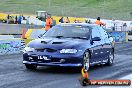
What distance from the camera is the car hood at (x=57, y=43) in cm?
1243

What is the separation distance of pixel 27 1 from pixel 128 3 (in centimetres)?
1699

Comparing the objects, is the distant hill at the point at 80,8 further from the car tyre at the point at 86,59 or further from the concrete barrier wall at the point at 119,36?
the car tyre at the point at 86,59

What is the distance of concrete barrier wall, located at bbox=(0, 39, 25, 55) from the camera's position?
1920cm

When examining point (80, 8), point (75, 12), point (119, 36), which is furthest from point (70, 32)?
point (80, 8)

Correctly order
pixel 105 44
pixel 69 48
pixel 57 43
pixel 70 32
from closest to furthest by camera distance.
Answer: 1. pixel 69 48
2. pixel 57 43
3. pixel 70 32
4. pixel 105 44

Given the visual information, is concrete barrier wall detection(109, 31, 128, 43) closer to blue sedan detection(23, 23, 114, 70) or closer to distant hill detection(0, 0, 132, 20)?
blue sedan detection(23, 23, 114, 70)

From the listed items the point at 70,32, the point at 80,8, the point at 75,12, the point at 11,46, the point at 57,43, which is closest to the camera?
the point at 57,43

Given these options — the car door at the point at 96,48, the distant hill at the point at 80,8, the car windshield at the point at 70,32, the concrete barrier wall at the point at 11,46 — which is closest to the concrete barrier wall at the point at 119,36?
the concrete barrier wall at the point at 11,46

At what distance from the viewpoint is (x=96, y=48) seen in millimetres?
13727

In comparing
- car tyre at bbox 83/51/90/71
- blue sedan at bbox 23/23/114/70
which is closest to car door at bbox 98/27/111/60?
blue sedan at bbox 23/23/114/70

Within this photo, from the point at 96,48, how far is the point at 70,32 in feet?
2.99

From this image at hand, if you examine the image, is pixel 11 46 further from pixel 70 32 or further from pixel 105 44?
pixel 70 32

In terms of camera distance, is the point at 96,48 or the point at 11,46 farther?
the point at 11,46

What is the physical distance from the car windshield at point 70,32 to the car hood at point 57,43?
0.41 meters
